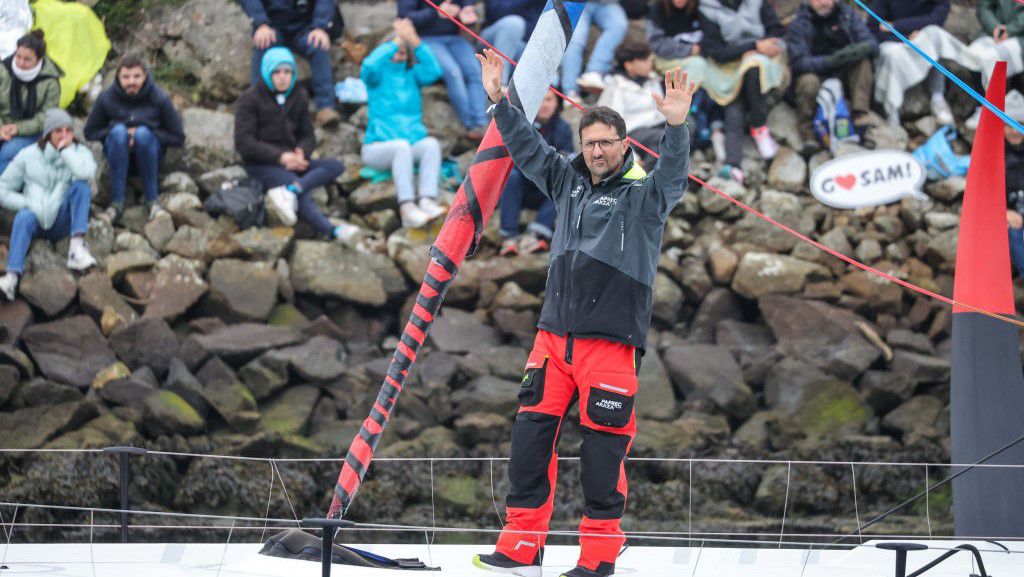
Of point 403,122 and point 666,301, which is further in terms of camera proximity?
point 403,122

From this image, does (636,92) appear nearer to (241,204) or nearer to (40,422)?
(241,204)

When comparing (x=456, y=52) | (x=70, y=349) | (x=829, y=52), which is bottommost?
(x=70, y=349)

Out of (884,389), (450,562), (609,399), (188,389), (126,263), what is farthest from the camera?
(884,389)

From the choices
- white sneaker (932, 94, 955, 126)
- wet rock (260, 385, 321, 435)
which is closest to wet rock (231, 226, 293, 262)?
wet rock (260, 385, 321, 435)

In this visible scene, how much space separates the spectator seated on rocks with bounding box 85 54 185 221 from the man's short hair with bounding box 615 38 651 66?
12.7 ft

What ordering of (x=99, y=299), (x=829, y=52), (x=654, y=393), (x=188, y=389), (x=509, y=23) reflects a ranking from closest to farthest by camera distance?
(x=188, y=389)
(x=99, y=299)
(x=654, y=393)
(x=509, y=23)
(x=829, y=52)

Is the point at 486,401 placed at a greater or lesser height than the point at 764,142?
lesser

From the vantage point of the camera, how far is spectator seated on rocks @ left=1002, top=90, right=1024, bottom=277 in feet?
37.5

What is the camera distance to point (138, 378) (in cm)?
982

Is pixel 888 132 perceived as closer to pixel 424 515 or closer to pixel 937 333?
pixel 937 333

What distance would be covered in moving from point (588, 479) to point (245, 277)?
6753 millimetres

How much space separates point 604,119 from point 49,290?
689 centimetres

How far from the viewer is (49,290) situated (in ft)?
33.6

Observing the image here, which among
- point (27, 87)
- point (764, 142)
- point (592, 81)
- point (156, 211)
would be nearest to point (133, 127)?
point (156, 211)
